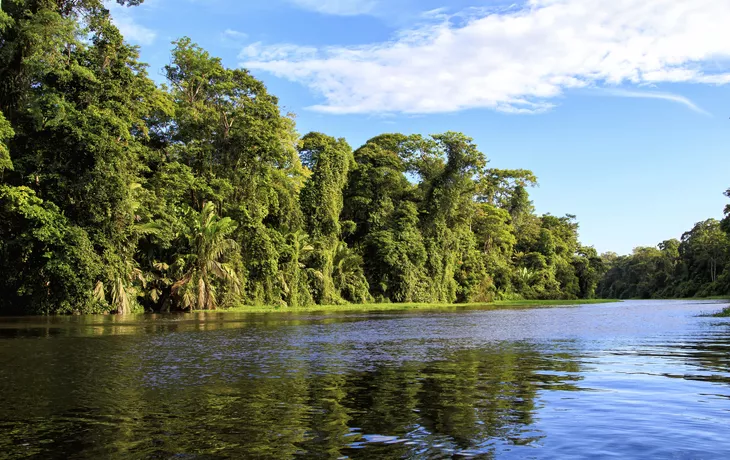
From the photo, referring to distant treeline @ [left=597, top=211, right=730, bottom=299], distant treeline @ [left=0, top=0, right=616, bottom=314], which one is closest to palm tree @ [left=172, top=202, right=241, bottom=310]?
distant treeline @ [left=0, top=0, right=616, bottom=314]

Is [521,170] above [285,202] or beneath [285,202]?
above

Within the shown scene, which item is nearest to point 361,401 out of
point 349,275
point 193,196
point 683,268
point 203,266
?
point 203,266

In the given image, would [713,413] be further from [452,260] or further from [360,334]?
[452,260]

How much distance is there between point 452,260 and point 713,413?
6109 centimetres

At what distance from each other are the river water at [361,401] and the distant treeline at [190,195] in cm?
1848

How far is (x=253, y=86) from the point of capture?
48719mm

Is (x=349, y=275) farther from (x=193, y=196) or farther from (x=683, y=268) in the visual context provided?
(x=683, y=268)

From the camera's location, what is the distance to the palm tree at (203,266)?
38406mm

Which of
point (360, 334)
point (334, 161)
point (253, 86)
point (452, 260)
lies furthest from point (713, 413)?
point (452, 260)

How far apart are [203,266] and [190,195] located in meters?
7.97

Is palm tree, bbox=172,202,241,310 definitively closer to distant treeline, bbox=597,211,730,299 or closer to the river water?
the river water

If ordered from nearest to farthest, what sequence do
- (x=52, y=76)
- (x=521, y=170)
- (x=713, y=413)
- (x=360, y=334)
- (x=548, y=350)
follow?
1. (x=713, y=413)
2. (x=548, y=350)
3. (x=360, y=334)
4. (x=52, y=76)
5. (x=521, y=170)

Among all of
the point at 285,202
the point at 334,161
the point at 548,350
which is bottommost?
the point at 548,350

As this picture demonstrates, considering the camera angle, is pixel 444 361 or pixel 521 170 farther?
pixel 521 170
